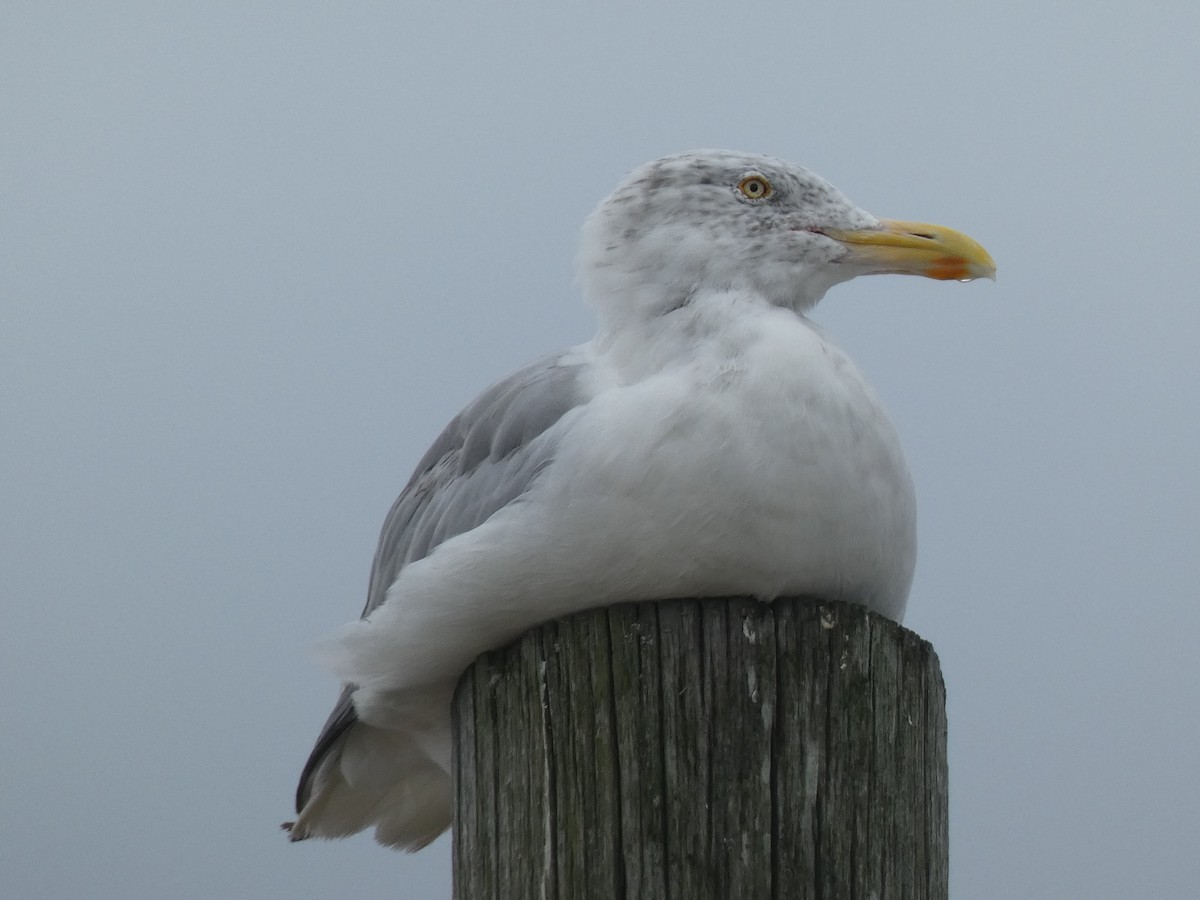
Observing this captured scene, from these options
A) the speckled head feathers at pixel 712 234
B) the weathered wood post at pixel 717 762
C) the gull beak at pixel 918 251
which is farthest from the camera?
the gull beak at pixel 918 251

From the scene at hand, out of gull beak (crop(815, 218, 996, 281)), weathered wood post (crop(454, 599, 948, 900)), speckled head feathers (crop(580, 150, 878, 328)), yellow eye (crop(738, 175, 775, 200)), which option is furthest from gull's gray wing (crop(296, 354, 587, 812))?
gull beak (crop(815, 218, 996, 281))

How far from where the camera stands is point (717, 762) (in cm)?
298

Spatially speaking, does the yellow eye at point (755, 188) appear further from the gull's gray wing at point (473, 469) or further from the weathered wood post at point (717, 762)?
the weathered wood post at point (717, 762)

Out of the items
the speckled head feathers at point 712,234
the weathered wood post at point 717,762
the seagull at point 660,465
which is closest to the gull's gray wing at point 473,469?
the seagull at point 660,465

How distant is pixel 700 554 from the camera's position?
3346mm

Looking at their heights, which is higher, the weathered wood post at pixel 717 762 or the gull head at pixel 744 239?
the gull head at pixel 744 239

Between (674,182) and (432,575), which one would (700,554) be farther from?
(674,182)

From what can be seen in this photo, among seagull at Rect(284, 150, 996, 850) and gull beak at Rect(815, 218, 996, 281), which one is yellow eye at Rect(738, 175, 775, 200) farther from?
gull beak at Rect(815, 218, 996, 281)

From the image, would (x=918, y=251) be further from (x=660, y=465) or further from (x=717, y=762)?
(x=717, y=762)

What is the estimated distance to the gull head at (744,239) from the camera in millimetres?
4078

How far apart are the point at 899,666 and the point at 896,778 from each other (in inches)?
9.5

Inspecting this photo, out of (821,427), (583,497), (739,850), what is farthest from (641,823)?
(821,427)

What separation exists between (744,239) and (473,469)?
927 mm

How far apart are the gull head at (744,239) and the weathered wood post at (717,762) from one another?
1112mm
